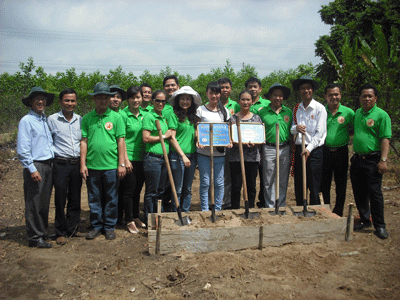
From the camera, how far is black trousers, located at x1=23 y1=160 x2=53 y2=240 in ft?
14.0

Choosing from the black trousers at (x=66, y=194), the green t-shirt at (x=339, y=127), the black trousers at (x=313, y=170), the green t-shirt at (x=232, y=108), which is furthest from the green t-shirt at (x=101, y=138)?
the green t-shirt at (x=339, y=127)

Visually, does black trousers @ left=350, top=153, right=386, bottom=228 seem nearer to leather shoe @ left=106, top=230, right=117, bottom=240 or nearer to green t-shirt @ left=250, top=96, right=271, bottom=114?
green t-shirt @ left=250, top=96, right=271, bottom=114

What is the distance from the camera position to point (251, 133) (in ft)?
16.3

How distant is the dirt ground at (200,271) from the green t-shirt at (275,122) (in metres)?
1.72

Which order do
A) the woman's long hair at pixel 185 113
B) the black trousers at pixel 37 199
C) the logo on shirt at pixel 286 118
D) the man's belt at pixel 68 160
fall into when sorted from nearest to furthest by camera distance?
the black trousers at pixel 37 199 → the man's belt at pixel 68 160 → the woman's long hair at pixel 185 113 → the logo on shirt at pixel 286 118

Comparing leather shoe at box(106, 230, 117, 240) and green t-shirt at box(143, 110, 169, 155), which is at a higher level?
green t-shirt at box(143, 110, 169, 155)

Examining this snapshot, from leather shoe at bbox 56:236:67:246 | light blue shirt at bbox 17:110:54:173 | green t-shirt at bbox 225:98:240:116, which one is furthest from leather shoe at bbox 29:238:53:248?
green t-shirt at bbox 225:98:240:116

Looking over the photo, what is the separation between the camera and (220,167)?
496cm

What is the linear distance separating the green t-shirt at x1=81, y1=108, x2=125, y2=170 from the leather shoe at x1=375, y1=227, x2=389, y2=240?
4006 millimetres

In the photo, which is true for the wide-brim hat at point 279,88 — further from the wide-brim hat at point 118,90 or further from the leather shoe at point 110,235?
the leather shoe at point 110,235

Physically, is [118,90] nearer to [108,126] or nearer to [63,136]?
[108,126]

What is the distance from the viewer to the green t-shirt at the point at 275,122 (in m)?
5.11

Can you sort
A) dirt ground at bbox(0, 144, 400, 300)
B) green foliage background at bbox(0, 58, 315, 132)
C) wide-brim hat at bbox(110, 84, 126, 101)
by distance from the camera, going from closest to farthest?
dirt ground at bbox(0, 144, 400, 300)
wide-brim hat at bbox(110, 84, 126, 101)
green foliage background at bbox(0, 58, 315, 132)

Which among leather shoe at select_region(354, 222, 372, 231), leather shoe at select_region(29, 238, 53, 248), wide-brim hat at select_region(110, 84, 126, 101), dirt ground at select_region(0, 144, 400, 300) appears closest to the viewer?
dirt ground at select_region(0, 144, 400, 300)
